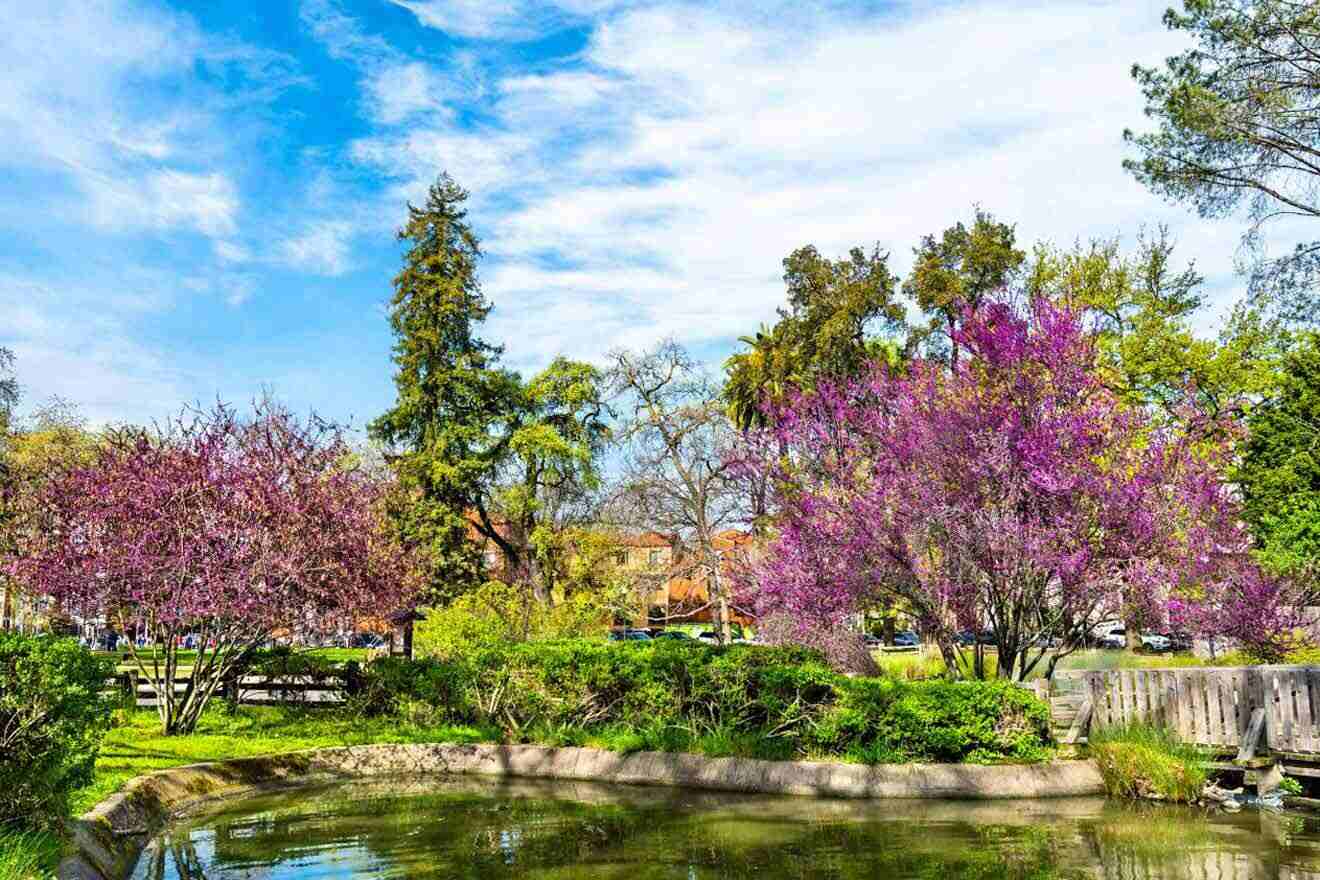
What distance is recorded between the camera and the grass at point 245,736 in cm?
1432

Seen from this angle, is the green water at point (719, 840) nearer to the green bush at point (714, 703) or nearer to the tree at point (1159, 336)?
the green bush at point (714, 703)

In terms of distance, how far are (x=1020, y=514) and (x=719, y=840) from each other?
23.0 feet

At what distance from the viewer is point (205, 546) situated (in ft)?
54.1

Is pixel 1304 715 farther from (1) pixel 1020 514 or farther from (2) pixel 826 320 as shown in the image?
(2) pixel 826 320

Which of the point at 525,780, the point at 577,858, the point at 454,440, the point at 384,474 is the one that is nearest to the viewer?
the point at 577,858

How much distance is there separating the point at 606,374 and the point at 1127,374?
19412 mm

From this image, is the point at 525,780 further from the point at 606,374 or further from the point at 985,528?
the point at 606,374

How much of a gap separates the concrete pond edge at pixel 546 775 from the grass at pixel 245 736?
0.54 m

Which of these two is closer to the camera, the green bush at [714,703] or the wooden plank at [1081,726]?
the green bush at [714,703]

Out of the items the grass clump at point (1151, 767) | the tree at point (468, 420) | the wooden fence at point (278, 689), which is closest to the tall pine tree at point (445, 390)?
the tree at point (468, 420)

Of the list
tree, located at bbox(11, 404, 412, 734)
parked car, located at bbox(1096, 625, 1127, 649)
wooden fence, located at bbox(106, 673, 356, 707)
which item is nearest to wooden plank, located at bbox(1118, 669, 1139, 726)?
parked car, located at bbox(1096, 625, 1127, 649)

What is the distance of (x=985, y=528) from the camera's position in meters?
14.5

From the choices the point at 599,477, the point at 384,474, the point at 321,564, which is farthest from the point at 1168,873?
the point at 599,477

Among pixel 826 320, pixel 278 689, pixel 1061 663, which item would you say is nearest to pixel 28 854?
pixel 278 689
